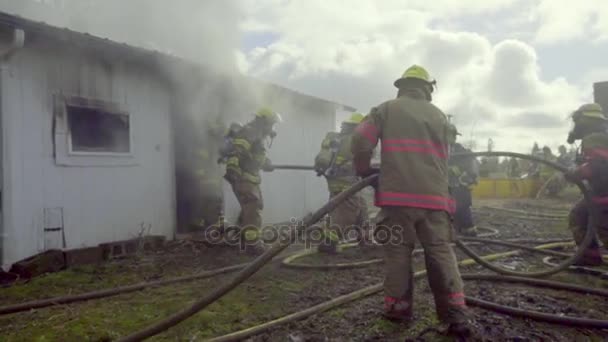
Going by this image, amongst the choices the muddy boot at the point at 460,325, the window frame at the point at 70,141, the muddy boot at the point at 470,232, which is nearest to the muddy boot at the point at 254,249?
the window frame at the point at 70,141

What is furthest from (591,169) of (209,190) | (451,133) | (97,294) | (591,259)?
(209,190)

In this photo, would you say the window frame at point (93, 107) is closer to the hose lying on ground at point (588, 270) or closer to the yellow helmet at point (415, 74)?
the yellow helmet at point (415, 74)

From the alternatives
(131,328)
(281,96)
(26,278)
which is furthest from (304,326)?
(281,96)

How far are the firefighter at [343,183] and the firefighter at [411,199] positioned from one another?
2.72 meters

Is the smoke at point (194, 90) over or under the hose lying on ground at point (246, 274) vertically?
over

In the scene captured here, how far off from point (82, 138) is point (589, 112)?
6.35 metres

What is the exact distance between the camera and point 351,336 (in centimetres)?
312

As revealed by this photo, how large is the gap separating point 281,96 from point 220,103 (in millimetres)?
1612

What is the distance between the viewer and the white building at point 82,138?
500 centimetres

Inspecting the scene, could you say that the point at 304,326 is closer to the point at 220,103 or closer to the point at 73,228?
the point at 73,228

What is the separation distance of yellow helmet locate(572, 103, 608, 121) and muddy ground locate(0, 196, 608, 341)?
71.2 inches

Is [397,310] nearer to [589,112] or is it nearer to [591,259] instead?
[591,259]

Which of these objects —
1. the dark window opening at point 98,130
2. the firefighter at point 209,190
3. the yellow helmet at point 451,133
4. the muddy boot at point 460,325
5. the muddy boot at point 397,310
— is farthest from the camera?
the firefighter at point 209,190

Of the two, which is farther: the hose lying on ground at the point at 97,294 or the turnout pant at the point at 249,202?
the turnout pant at the point at 249,202
